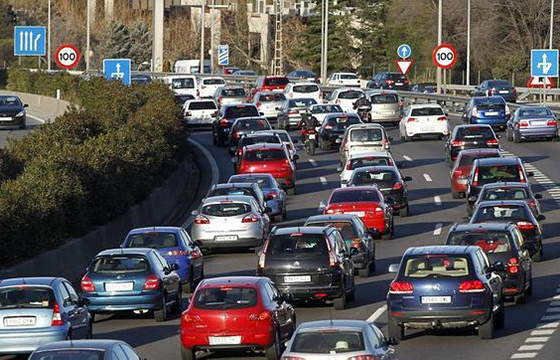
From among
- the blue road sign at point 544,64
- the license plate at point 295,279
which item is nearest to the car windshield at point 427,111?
the blue road sign at point 544,64

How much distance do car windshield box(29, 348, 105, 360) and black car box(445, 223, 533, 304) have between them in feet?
39.7

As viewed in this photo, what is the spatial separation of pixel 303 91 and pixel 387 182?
34388 mm

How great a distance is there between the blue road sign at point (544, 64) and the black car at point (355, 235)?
36.3 meters

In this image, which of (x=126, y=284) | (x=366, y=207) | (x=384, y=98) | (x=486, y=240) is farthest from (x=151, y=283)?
(x=384, y=98)

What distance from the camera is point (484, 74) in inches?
4486

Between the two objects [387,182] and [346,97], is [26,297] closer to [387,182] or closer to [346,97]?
[387,182]

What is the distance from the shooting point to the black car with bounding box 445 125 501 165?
52.0 metres

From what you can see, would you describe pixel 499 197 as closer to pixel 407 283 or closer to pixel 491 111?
pixel 407 283

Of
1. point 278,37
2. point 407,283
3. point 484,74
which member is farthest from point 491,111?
point 278,37

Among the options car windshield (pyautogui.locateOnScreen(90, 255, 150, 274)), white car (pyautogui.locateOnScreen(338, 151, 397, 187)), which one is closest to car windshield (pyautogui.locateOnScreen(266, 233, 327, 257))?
car windshield (pyautogui.locateOnScreen(90, 255, 150, 274))

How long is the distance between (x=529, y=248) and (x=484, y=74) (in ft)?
267

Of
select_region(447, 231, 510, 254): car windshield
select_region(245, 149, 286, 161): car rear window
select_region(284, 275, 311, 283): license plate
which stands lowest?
select_region(284, 275, 311, 283): license plate

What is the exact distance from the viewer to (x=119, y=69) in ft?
203

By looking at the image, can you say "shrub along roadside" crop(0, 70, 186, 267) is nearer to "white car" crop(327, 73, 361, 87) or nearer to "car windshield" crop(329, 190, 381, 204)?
Answer: "car windshield" crop(329, 190, 381, 204)
